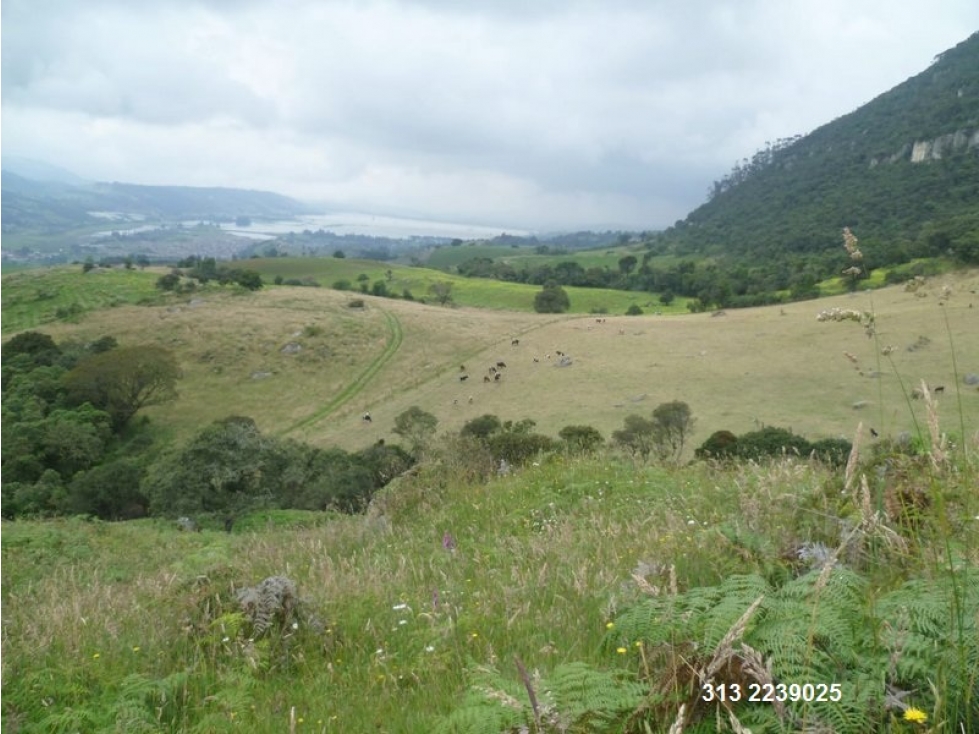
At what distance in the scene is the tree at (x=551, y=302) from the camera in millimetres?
85438

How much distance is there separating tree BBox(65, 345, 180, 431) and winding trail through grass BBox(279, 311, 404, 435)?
1201 centimetres

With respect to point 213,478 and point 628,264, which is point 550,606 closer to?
point 213,478

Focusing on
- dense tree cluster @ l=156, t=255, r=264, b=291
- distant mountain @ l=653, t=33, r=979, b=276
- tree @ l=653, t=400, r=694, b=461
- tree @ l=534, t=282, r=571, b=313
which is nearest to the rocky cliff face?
distant mountain @ l=653, t=33, r=979, b=276

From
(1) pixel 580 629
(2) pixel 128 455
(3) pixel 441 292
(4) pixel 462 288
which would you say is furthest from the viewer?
(4) pixel 462 288

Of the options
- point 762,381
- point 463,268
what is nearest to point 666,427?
point 762,381

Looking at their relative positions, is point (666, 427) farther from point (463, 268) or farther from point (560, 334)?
point (463, 268)

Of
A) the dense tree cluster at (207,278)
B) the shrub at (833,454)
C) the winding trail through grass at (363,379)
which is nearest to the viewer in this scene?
the shrub at (833,454)

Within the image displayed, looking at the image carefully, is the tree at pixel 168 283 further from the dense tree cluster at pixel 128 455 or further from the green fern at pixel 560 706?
the green fern at pixel 560 706

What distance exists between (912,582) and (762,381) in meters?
44.4

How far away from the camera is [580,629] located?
3.16 meters

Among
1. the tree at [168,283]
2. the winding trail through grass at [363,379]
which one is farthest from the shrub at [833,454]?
the tree at [168,283]

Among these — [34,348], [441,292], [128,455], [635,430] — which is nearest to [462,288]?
[441,292]

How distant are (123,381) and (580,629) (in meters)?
54.5

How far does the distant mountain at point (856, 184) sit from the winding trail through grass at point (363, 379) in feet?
151
